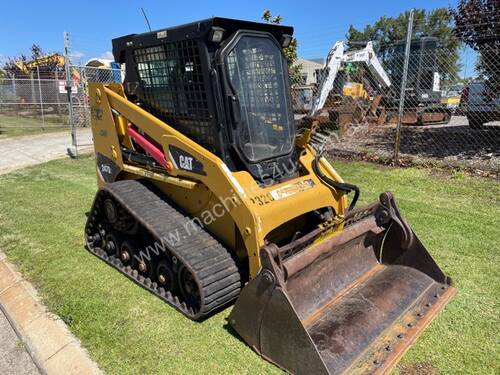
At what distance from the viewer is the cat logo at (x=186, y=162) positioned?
3554 millimetres

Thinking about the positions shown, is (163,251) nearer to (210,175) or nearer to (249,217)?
(210,175)

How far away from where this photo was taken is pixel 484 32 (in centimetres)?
935

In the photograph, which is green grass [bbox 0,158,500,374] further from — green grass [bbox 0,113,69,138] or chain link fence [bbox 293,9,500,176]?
green grass [bbox 0,113,69,138]

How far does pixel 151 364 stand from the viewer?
9.52ft

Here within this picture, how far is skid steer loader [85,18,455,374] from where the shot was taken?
9.48 ft

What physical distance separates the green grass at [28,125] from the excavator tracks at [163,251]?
1357cm

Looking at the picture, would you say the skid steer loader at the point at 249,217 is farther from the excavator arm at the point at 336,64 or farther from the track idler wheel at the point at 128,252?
the excavator arm at the point at 336,64

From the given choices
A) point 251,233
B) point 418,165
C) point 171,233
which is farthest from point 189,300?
point 418,165

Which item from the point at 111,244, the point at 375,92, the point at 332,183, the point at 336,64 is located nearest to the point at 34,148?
the point at 336,64

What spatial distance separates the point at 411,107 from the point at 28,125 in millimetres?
15359

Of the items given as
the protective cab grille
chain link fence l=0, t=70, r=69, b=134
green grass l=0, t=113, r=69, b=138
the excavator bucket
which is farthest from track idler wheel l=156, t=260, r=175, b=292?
chain link fence l=0, t=70, r=69, b=134

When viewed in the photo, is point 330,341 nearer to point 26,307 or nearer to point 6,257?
point 26,307

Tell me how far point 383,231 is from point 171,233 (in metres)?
1.76

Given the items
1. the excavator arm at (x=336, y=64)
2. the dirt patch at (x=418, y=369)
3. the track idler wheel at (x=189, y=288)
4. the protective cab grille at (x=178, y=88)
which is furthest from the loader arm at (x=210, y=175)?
the excavator arm at (x=336, y=64)
